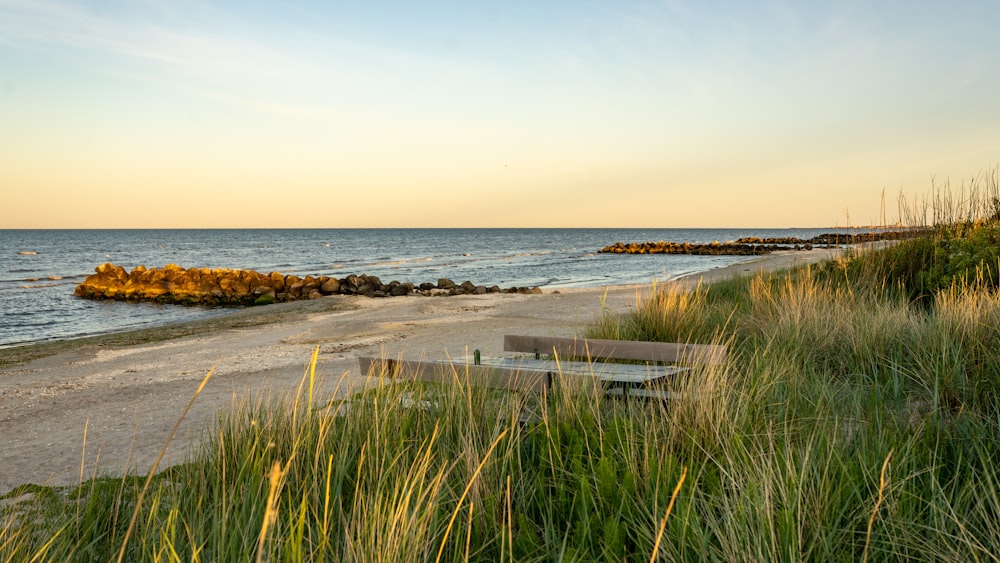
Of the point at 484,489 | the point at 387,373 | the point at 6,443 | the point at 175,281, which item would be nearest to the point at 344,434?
the point at 484,489

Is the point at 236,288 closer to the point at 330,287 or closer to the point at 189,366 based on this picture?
the point at 330,287

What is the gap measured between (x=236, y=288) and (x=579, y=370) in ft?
72.0

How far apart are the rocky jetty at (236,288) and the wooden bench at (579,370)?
1517 cm

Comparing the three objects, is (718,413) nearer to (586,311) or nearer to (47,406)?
(47,406)

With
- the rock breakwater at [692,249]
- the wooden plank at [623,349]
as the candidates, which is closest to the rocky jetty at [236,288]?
the wooden plank at [623,349]

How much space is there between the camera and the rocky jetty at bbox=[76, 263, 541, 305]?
74.4 feet

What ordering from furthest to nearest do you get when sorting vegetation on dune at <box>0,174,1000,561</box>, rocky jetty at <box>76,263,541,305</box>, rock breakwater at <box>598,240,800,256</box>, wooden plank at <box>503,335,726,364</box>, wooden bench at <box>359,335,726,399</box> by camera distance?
rock breakwater at <box>598,240,800,256</box> < rocky jetty at <box>76,263,541,305</box> < wooden plank at <box>503,335,726,364</box> < wooden bench at <box>359,335,726,399</box> < vegetation on dune at <box>0,174,1000,561</box>

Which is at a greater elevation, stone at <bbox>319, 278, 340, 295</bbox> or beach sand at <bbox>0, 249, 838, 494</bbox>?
stone at <bbox>319, 278, 340, 295</bbox>

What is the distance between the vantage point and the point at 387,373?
16.8 feet

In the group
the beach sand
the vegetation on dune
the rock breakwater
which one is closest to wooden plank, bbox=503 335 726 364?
the vegetation on dune

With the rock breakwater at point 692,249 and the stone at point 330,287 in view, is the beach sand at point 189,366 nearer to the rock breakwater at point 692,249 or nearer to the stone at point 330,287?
the stone at point 330,287

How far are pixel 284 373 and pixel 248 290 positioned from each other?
57.6 feet

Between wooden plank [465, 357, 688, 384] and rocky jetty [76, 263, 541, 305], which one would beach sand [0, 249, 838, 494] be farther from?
rocky jetty [76, 263, 541, 305]

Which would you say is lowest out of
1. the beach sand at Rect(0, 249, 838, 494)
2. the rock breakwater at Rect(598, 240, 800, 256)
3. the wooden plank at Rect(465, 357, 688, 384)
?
the beach sand at Rect(0, 249, 838, 494)
